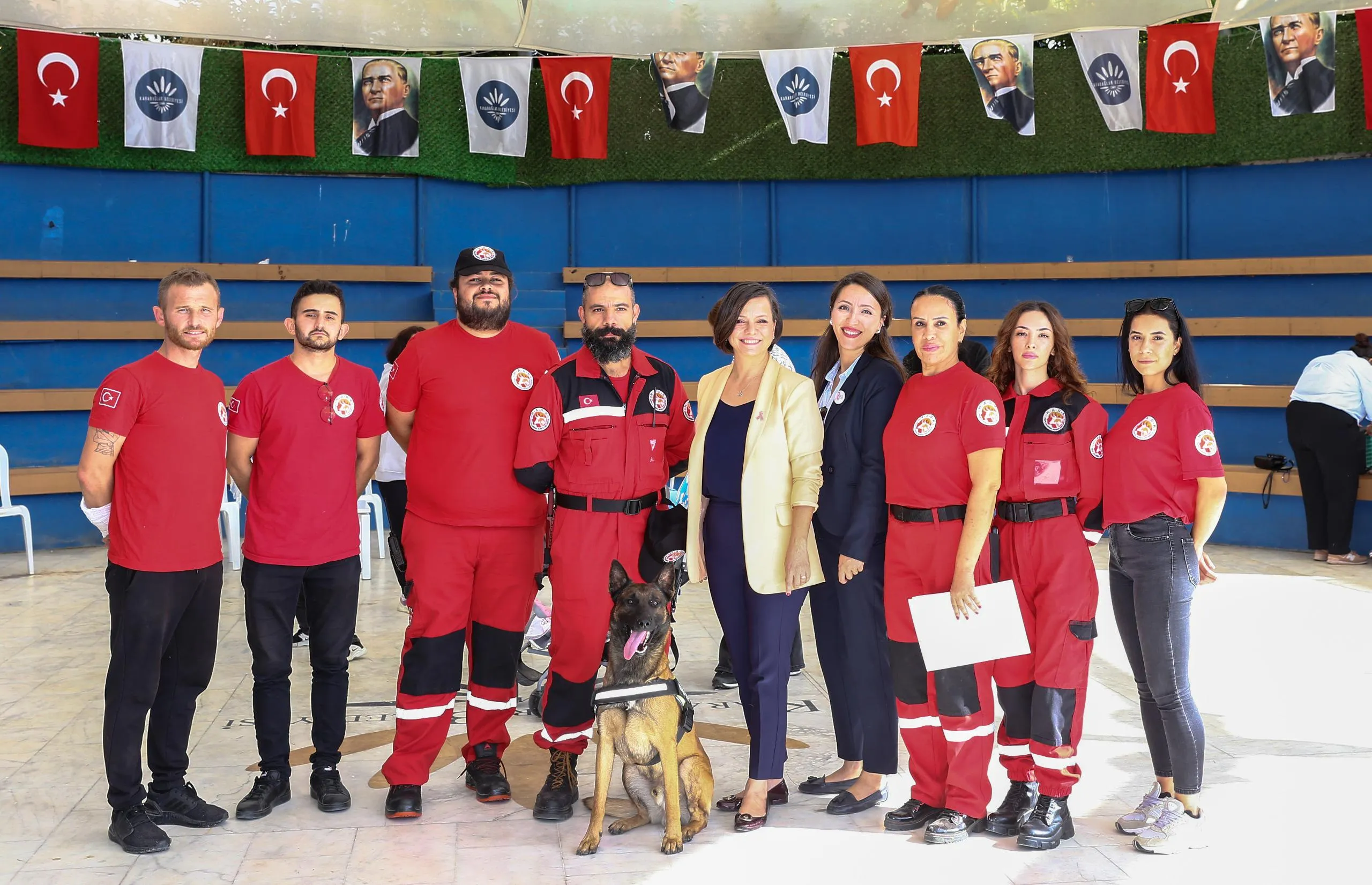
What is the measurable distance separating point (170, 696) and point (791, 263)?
31.3 feet

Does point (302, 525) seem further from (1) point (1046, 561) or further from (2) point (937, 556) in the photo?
(1) point (1046, 561)

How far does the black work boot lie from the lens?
357 cm

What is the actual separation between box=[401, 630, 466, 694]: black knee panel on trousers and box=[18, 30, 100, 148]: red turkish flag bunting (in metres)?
8.46

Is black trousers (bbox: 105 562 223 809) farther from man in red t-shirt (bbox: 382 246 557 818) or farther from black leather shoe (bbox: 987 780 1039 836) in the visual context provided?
black leather shoe (bbox: 987 780 1039 836)

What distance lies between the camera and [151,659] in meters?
3.29

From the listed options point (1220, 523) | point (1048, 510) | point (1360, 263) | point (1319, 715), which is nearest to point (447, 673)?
point (1048, 510)

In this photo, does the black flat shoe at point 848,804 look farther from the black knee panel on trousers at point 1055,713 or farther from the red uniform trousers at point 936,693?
the black knee panel on trousers at point 1055,713

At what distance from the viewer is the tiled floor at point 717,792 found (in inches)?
124

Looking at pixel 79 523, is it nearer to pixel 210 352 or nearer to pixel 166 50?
pixel 210 352

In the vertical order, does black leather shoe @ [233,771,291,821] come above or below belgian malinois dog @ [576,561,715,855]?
below

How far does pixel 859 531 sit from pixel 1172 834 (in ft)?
4.28

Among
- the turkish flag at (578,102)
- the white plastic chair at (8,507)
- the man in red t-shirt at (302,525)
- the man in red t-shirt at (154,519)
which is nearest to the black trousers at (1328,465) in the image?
the turkish flag at (578,102)

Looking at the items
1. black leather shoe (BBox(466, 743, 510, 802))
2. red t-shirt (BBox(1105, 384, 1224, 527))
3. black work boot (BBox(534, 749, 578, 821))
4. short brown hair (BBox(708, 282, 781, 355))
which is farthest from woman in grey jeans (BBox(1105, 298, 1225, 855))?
black leather shoe (BBox(466, 743, 510, 802))

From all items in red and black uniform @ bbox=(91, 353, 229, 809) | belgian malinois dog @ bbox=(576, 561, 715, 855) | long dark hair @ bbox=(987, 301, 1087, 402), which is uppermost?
long dark hair @ bbox=(987, 301, 1087, 402)
